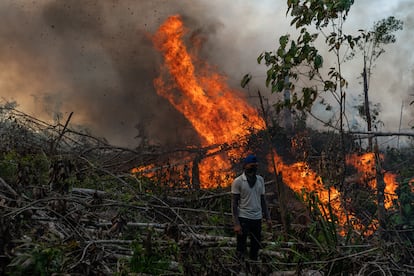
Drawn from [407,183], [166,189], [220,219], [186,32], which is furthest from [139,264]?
[186,32]

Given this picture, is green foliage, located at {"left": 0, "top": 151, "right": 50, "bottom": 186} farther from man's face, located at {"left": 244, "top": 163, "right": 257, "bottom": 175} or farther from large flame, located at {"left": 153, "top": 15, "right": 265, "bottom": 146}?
large flame, located at {"left": 153, "top": 15, "right": 265, "bottom": 146}

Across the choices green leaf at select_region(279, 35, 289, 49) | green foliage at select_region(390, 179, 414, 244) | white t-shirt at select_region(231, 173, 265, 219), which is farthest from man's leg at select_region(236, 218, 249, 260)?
green foliage at select_region(390, 179, 414, 244)

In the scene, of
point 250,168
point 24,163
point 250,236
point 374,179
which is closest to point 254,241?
point 250,236

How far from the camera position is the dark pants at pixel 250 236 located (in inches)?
221

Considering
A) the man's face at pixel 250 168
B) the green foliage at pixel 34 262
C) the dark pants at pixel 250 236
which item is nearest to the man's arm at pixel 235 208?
the dark pants at pixel 250 236

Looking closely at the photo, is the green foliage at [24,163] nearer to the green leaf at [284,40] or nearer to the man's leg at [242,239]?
the man's leg at [242,239]

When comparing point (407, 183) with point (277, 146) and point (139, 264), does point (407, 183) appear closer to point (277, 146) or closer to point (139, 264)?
point (277, 146)

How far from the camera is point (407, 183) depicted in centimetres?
880

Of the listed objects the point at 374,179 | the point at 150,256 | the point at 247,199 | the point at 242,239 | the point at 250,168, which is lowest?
the point at 150,256

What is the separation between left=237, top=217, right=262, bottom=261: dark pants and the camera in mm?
5621

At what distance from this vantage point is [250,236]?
564 cm

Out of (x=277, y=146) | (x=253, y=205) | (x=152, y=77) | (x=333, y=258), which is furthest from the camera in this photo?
(x=152, y=77)

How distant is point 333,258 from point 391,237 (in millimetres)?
3312

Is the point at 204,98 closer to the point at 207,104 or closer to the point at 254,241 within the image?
the point at 207,104
